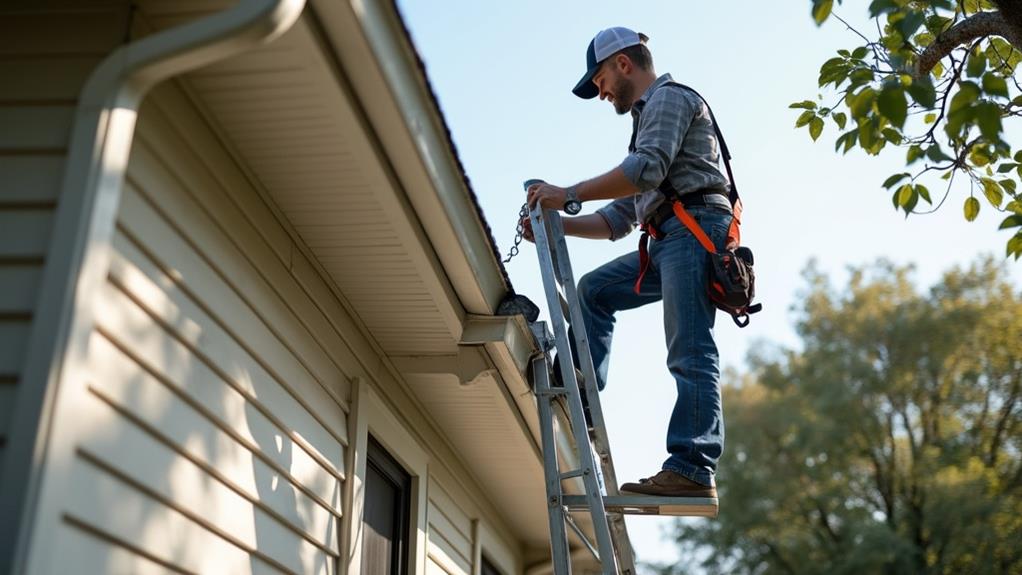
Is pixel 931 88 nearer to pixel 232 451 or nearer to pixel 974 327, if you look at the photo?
pixel 232 451

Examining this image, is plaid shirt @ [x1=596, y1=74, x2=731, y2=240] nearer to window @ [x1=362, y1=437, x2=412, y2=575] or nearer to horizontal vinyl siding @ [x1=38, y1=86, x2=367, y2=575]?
horizontal vinyl siding @ [x1=38, y1=86, x2=367, y2=575]

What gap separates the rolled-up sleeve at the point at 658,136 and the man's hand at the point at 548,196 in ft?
1.05

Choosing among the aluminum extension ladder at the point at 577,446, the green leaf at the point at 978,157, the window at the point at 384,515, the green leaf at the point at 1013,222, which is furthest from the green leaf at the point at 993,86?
the window at the point at 384,515

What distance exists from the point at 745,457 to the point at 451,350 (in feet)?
68.9

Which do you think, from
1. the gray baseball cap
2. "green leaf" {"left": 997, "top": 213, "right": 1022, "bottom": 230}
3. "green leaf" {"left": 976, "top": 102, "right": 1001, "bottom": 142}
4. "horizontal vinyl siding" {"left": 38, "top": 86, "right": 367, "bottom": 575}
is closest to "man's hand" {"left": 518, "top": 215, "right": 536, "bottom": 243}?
the gray baseball cap

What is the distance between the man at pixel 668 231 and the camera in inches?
160

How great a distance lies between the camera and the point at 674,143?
14.1 ft

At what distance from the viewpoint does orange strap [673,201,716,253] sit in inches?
167

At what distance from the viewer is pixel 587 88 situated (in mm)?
4980

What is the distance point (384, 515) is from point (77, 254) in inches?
118

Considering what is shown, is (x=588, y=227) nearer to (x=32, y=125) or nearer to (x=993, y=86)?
(x=993, y=86)

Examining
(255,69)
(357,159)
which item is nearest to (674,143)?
(357,159)

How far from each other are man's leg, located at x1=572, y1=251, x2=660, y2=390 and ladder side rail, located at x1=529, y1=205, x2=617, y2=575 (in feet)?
1.59

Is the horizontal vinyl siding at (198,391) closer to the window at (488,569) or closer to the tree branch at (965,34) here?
the tree branch at (965,34)
